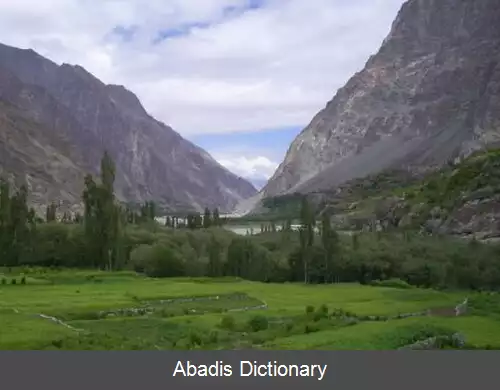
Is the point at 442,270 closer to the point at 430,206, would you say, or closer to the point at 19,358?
the point at 19,358

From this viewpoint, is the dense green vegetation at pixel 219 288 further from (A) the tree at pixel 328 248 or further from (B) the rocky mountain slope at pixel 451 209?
(B) the rocky mountain slope at pixel 451 209

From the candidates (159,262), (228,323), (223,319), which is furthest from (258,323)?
(159,262)

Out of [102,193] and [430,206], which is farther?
[430,206]

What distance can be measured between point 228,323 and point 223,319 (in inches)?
22.8

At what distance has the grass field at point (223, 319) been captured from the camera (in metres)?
20.0

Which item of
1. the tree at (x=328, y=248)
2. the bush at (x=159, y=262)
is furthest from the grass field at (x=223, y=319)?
the tree at (x=328, y=248)

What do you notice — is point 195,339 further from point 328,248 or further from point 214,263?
point 214,263

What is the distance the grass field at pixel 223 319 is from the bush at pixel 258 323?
37 mm

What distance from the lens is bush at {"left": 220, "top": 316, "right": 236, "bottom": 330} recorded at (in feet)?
75.0

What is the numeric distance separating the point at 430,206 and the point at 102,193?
77.0 m

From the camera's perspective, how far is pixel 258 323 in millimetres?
23250

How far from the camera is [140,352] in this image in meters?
15.5

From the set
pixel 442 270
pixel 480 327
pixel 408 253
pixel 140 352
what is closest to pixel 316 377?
pixel 140 352

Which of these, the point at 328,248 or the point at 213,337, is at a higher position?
the point at 328,248
